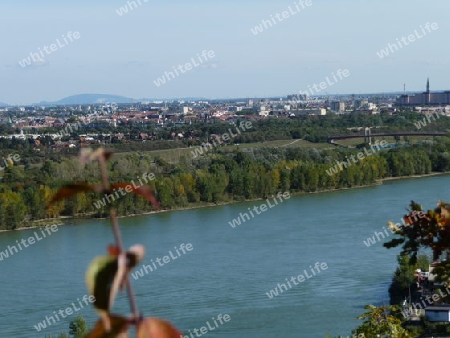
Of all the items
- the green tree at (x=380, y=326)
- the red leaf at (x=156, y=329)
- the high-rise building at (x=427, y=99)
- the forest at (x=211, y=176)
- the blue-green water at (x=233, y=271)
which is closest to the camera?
the red leaf at (x=156, y=329)

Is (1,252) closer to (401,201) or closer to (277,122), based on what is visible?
(401,201)

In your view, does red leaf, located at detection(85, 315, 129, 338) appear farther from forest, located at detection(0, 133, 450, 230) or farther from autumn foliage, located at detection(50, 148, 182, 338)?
forest, located at detection(0, 133, 450, 230)

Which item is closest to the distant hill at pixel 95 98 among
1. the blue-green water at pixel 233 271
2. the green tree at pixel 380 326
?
the blue-green water at pixel 233 271

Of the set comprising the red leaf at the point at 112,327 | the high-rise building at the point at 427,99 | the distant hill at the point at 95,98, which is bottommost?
the high-rise building at the point at 427,99

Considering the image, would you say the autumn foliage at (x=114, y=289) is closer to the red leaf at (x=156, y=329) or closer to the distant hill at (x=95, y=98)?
the red leaf at (x=156, y=329)

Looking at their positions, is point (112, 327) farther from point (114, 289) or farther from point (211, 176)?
point (211, 176)

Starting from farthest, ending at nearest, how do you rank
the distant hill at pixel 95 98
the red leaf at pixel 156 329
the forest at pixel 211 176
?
the distant hill at pixel 95 98
the forest at pixel 211 176
the red leaf at pixel 156 329

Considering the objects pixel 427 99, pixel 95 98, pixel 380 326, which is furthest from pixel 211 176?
pixel 95 98

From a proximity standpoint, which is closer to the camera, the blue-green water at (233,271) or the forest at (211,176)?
the blue-green water at (233,271)

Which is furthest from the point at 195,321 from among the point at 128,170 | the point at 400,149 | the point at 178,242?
the point at 400,149
